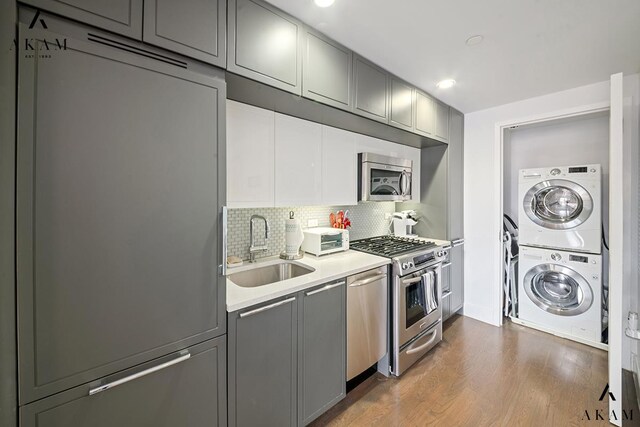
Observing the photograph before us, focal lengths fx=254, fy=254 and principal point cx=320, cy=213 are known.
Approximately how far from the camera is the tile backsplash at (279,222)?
1.90 m

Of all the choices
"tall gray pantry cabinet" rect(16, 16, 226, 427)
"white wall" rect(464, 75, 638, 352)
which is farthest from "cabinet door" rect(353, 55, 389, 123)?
"white wall" rect(464, 75, 638, 352)

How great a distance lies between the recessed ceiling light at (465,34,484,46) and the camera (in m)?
1.67

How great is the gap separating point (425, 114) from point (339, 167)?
44.5 inches

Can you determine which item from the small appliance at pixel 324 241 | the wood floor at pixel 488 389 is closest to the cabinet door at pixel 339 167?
the small appliance at pixel 324 241

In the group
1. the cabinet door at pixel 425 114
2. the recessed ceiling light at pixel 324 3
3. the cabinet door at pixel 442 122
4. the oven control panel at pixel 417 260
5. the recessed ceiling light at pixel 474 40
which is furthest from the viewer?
the cabinet door at pixel 442 122

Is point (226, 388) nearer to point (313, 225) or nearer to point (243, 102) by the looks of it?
point (313, 225)

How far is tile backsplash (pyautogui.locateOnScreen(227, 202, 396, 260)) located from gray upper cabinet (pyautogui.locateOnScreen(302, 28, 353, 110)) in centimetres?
95

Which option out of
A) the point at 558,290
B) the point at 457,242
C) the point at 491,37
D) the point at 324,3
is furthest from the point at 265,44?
the point at 558,290

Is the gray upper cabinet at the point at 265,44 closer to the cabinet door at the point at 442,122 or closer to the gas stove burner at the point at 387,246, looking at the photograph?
the gas stove burner at the point at 387,246

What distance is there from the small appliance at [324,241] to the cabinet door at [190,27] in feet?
4.45

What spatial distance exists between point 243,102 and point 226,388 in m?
1.62

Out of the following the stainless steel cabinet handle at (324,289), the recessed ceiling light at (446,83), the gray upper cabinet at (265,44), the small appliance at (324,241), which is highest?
the recessed ceiling light at (446,83)

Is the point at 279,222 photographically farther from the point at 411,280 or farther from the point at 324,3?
the point at 324,3

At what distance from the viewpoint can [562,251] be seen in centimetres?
269
